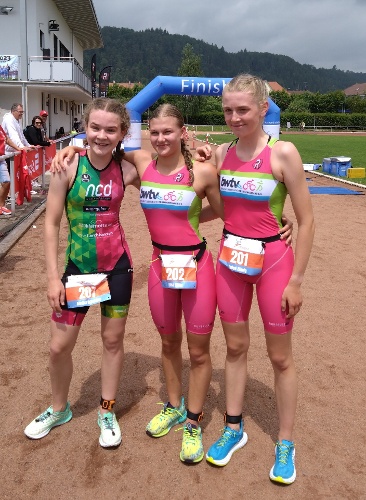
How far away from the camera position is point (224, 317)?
2.74m

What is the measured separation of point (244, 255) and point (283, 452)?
3.69 feet

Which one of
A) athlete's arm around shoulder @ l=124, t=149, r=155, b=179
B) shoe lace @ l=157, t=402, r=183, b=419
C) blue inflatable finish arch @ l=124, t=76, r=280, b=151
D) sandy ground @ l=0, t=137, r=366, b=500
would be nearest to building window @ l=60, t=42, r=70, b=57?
blue inflatable finish arch @ l=124, t=76, r=280, b=151

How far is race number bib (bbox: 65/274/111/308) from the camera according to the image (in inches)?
110

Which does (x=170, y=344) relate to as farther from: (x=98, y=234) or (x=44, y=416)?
(x=44, y=416)

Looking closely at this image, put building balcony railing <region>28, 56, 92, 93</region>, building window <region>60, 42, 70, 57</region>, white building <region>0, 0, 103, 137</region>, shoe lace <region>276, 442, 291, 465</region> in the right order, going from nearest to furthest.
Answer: shoe lace <region>276, 442, 291, 465</region> → white building <region>0, 0, 103, 137</region> → building balcony railing <region>28, 56, 92, 93</region> → building window <region>60, 42, 70, 57</region>

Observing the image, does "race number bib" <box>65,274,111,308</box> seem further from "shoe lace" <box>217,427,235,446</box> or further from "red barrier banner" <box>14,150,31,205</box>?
"red barrier banner" <box>14,150,31,205</box>

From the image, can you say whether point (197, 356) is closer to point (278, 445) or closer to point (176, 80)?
point (278, 445)

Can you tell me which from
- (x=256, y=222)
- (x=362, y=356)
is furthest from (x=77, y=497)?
(x=362, y=356)

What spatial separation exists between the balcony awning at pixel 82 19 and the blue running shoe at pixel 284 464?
30810mm

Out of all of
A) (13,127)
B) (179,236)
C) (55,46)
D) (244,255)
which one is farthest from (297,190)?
(55,46)

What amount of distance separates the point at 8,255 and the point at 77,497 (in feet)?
16.6

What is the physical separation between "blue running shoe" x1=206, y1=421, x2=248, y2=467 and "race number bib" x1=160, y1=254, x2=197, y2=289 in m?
0.92

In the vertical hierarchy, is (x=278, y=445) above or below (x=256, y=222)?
below

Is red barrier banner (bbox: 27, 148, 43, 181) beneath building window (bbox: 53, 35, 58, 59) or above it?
beneath
